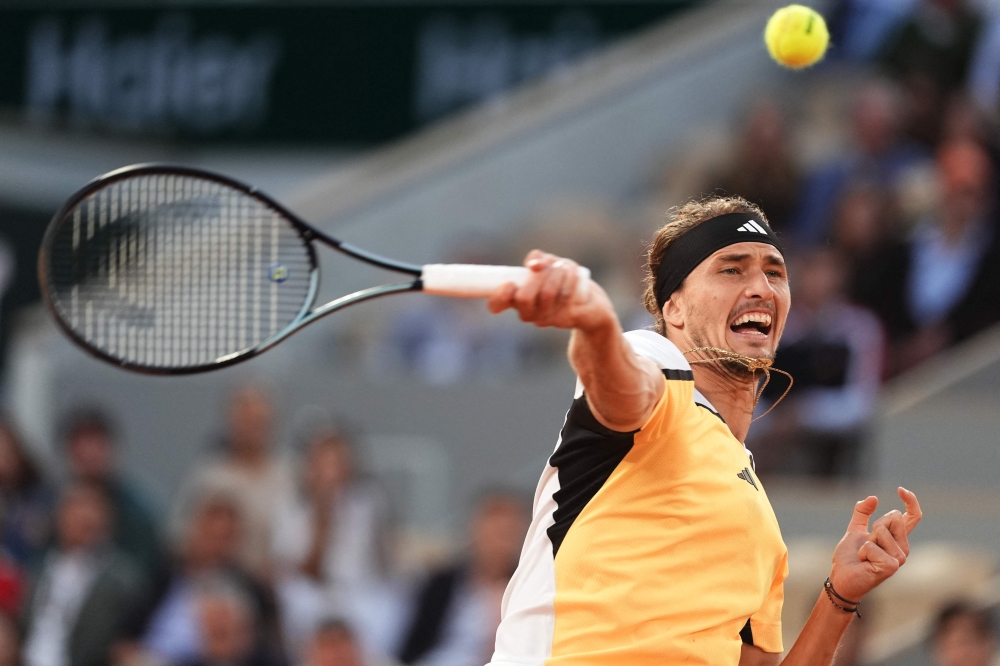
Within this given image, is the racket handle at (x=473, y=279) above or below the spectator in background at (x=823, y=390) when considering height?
above

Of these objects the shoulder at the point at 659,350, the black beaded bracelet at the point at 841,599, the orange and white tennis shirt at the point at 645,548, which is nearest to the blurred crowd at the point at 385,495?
the black beaded bracelet at the point at 841,599

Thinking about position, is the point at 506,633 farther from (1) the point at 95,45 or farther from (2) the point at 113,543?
(1) the point at 95,45

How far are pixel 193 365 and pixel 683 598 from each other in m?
1.04

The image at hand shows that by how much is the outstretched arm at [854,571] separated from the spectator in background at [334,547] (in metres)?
3.96

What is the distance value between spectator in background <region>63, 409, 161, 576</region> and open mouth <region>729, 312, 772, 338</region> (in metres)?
5.15

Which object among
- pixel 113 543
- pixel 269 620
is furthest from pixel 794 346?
pixel 113 543

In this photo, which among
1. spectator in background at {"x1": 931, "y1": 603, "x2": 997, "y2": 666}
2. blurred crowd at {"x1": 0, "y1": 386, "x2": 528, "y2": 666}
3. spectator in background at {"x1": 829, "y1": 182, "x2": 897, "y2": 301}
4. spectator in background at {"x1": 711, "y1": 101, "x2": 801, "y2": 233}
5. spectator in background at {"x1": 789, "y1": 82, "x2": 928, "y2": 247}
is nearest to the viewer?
spectator in background at {"x1": 931, "y1": 603, "x2": 997, "y2": 666}

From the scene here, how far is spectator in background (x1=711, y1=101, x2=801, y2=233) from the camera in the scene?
7.76 m

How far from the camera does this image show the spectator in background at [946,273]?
21.8 ft

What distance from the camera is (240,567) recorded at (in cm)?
669

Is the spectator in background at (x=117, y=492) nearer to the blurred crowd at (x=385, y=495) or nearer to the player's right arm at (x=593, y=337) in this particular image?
the blurred crowd at (x=385, y=495)

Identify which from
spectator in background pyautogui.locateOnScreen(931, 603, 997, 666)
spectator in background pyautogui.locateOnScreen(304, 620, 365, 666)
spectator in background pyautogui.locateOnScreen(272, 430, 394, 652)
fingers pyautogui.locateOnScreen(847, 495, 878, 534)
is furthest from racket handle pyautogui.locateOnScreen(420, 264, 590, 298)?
spectator in background pyautogui.locateOnScreen(272, 430, 394, 652)

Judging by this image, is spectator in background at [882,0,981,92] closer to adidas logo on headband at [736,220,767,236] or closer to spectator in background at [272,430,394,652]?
spectator in background at [272,430,394,652]

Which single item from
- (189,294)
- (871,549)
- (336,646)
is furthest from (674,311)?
(336,646)
